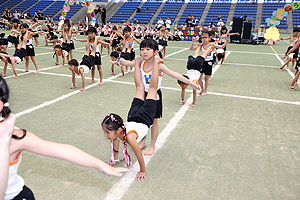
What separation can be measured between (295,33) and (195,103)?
6782 mm

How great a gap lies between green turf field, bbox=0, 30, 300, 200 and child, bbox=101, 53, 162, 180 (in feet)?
1.48

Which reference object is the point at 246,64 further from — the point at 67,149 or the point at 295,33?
the point at 67,149

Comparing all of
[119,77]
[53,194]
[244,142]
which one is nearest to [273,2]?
[119,77]

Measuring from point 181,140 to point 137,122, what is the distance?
1382mm

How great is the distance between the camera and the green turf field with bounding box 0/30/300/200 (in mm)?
2686

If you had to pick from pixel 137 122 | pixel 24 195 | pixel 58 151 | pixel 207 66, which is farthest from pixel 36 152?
pixel 207 66

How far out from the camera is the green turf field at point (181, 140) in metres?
2.69

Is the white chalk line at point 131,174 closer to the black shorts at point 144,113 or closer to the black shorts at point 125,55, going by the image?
the black shorts at point 144,113

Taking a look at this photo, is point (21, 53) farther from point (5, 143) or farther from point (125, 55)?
point (5, 143)

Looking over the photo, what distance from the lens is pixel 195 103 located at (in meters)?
5.77

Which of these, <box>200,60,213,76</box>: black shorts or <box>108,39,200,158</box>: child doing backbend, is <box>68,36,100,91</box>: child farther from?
<box>108,39,200,158</box>: child doing backbend

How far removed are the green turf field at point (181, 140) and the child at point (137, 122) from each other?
1.48ft

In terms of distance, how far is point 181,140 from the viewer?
3869 millimetres

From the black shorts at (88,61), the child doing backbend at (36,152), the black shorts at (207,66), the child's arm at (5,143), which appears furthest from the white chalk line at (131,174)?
the black shorts at (88,61)
